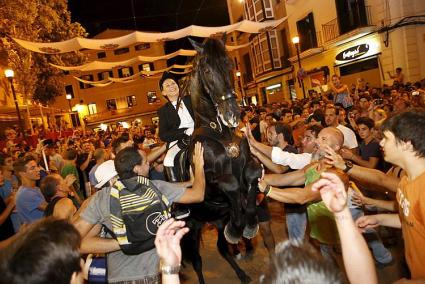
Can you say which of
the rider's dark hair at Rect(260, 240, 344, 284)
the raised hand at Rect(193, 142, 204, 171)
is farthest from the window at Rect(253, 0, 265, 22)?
the rider's dark hair at Rect(260, 240, 344, 284)

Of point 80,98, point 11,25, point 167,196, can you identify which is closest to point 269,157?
point 167,196

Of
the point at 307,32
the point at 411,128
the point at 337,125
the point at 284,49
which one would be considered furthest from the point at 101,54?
the point at 411,128

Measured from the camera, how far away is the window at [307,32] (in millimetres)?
25812

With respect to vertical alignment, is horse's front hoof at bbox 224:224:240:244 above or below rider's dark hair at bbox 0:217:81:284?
below

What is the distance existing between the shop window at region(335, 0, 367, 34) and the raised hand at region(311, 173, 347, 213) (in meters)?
21.2

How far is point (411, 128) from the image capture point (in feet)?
8.12

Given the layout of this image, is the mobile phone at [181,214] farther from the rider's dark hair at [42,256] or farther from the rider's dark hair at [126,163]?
the rider's dark hair at [42,256]

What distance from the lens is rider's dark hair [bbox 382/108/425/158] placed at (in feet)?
8.02

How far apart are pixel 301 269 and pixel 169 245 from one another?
0.83 m

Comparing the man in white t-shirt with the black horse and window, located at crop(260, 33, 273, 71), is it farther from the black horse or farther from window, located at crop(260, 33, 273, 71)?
window, located at crop(260, 33, 273, 71)

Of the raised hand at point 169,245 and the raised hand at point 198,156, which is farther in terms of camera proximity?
the raised hand at point 198,156

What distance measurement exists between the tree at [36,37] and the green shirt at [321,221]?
18438 mm

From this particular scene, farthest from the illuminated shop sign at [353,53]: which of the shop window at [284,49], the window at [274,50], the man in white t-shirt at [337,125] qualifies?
the man in white t-shirt at [337,125]

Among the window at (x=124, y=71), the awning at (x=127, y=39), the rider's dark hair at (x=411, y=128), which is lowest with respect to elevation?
the rider's dark hair at (x=411, y=128)
